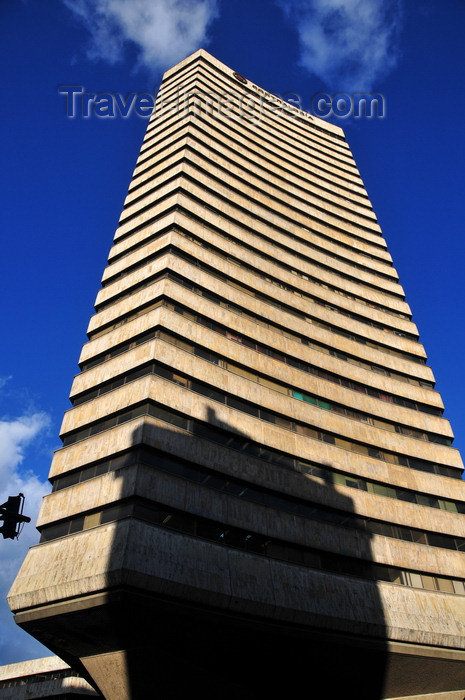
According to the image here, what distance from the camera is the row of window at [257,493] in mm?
21453

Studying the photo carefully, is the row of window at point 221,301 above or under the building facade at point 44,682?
above

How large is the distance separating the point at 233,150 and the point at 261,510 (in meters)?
33.9

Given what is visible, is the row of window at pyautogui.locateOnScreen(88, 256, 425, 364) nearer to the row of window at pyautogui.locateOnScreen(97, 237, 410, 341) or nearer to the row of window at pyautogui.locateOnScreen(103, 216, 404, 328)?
the row of window at pyautogui.locateOnScreen(97, 237, 410, 341)

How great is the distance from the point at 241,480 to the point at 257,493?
106 cm

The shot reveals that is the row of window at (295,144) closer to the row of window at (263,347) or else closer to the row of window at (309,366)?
the row of window at (263,347)

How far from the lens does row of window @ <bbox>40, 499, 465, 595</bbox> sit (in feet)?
64.7

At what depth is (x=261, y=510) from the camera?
22.8m

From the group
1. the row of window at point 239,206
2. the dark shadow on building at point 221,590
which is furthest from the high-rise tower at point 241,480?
the row of window at point 239,206

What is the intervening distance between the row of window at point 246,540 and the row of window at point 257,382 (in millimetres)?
6799

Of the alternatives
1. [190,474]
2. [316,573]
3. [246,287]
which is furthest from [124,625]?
[246,287]

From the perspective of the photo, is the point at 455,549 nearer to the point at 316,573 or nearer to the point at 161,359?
the point at 316,573

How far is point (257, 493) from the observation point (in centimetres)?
2350

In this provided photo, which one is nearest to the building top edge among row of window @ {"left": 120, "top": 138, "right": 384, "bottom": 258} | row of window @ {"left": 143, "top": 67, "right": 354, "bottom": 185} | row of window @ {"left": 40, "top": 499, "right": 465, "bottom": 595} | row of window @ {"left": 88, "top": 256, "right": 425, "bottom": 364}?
row of window @ {"left": 143, "top": 67, "right": 354, "bottom": 185}

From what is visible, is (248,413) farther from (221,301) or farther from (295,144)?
(295,144)
